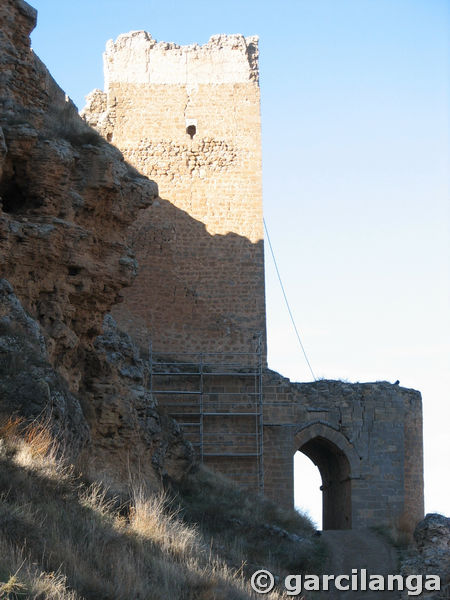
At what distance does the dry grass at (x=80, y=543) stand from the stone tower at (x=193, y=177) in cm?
1351

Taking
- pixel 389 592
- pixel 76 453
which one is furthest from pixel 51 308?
pixel 389 592

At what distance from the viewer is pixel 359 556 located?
583 inches

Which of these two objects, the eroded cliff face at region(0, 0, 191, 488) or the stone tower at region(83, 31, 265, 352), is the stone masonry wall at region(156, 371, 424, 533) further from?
the eroded cliff face at region(0, 0, 191, 488)

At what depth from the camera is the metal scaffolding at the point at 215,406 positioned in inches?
763

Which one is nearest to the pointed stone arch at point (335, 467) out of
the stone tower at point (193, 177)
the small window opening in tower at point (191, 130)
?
the stone tower at point (193, 177)

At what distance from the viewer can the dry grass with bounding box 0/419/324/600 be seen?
5.57 metres

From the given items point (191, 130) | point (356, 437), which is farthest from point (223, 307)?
point (191, 130)

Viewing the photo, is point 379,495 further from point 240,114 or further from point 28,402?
point 28,402

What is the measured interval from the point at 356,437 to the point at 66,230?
39.0 feet

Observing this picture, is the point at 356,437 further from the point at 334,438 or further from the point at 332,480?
the point at 332,480

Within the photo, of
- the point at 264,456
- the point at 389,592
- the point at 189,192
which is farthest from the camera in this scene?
the point at 189,192

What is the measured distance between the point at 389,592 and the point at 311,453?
1016 cm

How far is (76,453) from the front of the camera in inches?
295

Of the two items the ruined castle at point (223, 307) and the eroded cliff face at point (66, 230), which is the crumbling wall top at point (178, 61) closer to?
the ruined castle at point (223, 307)
